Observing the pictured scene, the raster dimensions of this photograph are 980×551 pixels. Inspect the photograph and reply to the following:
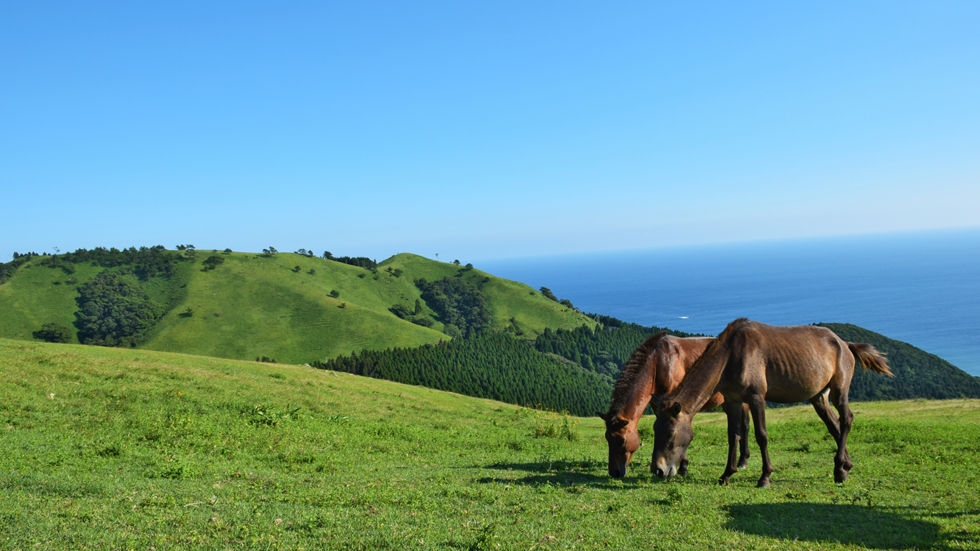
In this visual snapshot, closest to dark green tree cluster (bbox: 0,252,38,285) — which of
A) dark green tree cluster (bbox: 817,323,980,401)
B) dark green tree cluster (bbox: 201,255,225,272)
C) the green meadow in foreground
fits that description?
dark green tree cluster (bbox: 201,255,225,272)

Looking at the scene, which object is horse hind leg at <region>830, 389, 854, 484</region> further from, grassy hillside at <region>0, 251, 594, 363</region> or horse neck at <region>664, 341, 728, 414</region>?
grassy hillside at <region>0, 251, 594, 363</region>

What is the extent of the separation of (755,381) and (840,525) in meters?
3.61

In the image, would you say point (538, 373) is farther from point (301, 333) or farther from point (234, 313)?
point (234, 313)

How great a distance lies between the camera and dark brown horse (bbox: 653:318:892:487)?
1223 cm

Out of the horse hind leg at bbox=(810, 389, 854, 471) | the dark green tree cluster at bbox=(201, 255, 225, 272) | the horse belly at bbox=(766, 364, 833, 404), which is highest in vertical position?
the dark green tree cluster at bbox=(201, 255, 225, 272)

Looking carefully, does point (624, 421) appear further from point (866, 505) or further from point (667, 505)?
point (866, 505)

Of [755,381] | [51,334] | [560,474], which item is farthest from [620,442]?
[51,334]

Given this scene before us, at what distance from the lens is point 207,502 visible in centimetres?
1001

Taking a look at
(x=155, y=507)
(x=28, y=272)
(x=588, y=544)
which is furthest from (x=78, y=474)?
(x=28, y=272)

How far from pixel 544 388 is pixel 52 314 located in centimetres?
14647

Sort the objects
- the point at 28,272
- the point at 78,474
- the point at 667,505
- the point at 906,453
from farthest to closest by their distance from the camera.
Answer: the point at 28,272, the point at 906,453, the point at 78,474, the point at 667,505

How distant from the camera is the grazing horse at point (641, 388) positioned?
1312 centimetres

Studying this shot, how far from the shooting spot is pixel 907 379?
134625mm

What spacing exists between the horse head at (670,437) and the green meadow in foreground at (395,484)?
1.89 ft
